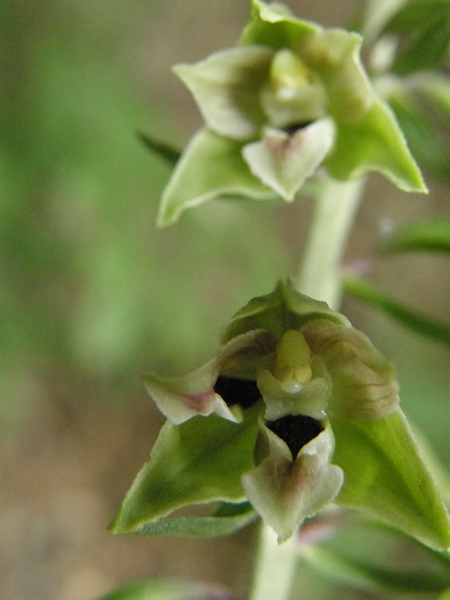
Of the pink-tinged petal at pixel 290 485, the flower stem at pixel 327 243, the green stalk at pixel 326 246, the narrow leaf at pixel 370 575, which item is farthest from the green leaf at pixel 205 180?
the narrow leaf at pixel 370 575

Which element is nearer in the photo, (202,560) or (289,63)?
(289,63)

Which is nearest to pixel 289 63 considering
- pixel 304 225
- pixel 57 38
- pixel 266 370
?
pixel 266 370

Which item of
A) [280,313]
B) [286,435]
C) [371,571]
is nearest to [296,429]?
[286,435]

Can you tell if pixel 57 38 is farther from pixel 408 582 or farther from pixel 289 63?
pixel 408 582

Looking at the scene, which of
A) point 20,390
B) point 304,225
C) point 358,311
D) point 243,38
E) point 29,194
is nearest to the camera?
point 243,38

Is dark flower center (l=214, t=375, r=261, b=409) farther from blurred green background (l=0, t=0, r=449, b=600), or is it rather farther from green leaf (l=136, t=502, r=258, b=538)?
blurred green background (l=0, t=0, r=449, b=600)

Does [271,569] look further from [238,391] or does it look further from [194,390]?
[194,390]

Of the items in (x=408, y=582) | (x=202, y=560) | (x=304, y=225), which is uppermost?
(x=408, y=582)

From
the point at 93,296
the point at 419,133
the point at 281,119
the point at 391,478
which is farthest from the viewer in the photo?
A: the point at 93,296
